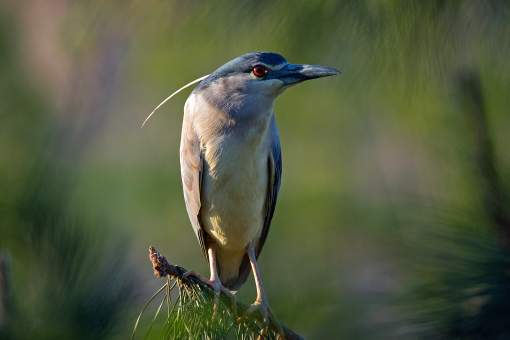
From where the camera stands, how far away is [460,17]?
5.51 feet

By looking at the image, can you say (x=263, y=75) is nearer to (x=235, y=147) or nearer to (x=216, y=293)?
(x=235, y=147)

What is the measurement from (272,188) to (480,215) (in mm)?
1284

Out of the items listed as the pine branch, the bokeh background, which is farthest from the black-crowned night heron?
the pine branch

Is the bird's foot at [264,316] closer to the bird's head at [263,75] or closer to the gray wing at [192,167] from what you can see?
the gray wing at [192,167]

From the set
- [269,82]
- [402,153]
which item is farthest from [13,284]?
[402,153]

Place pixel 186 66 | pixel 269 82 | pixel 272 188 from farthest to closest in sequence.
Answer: pixel 186 66 < pixel 272 188 < pixel 269 82

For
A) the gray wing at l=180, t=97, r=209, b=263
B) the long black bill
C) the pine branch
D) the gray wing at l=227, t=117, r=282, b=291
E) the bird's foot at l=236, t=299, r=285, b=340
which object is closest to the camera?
the pine branch

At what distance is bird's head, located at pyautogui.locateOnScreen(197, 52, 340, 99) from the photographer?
7.06 feet

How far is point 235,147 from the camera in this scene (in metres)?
2.23

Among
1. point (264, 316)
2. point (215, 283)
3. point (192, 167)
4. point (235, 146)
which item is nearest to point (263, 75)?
point (235, 146)

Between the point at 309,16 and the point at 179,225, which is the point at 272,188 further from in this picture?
the point at 179,225

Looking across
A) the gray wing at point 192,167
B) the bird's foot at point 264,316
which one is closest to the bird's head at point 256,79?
the gray wing at point 192,167

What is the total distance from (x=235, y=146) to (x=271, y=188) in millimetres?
428

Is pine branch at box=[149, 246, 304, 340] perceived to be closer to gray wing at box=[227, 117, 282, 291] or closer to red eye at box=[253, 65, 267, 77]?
gray wing at box=[227, 117, 282, 291]
